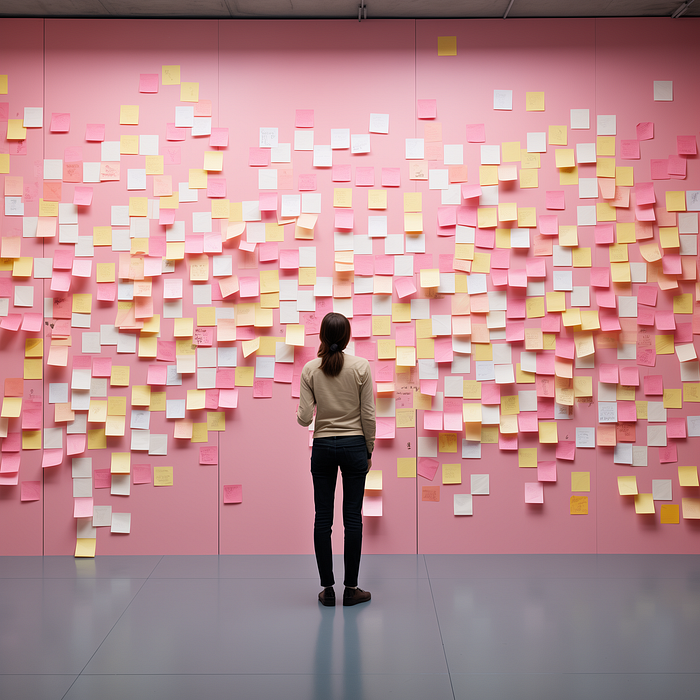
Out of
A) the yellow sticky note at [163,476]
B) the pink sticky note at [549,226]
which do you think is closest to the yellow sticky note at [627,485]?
the pink sticky note at [549,226]

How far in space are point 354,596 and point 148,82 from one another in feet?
9.92

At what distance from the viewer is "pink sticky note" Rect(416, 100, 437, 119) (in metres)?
3.43

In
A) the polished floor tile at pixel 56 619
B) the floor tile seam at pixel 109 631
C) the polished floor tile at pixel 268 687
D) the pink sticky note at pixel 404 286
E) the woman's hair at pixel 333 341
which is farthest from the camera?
the pink sticky note at pixel 404 286

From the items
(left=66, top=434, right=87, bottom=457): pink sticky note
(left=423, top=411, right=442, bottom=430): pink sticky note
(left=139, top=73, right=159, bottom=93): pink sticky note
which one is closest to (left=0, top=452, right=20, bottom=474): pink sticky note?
(left=66, top=434, right=87, bottom=457): pink sticky note

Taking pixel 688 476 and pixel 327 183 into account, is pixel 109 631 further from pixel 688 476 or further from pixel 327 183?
pixel 688 476

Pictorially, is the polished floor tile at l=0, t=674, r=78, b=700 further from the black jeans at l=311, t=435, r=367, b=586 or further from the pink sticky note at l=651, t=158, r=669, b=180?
the pink sticky note at l=651, t=158, r=669, b=180

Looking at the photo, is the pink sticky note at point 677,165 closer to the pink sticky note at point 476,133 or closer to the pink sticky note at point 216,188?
the pink sticky note at point 476,133

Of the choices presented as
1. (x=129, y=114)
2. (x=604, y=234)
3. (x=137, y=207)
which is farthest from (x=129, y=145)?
(x=604, y=234)

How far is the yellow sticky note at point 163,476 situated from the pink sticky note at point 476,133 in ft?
8.51

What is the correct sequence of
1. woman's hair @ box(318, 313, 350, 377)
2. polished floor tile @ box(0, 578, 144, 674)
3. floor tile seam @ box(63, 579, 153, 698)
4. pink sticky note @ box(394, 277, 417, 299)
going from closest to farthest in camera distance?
floor tile seam @ box(63, 579, 153, 698)
polished floor tile @ box(0, 578, 144, 674)
woman's hair @ box(318, 313, 350, 377)
pink sticky note @ box(394, 277, 417, 299)

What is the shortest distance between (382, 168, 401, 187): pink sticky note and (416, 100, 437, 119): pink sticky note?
35 cm

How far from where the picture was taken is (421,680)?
2.05 metres

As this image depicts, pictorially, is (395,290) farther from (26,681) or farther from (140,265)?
(26,681)

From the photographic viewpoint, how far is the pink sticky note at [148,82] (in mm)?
3436
